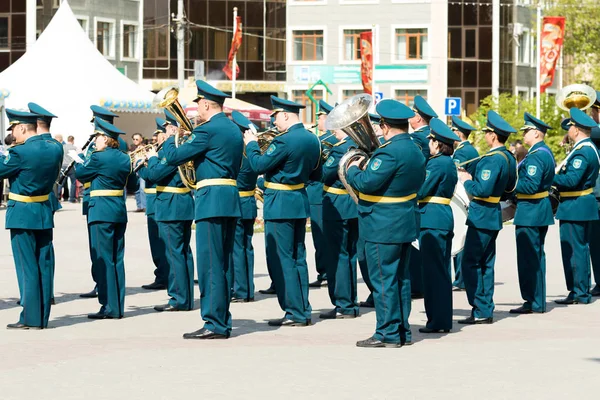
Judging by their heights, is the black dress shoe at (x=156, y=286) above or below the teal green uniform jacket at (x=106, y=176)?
below

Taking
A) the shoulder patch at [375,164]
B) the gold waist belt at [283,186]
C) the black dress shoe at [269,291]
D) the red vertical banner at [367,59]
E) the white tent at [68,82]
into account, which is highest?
the red vertical banner at [367,59]

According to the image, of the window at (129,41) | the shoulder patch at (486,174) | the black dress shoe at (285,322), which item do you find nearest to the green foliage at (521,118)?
the shoulder patch at (486,174)

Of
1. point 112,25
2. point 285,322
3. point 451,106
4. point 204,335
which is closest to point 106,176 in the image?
point 285,322

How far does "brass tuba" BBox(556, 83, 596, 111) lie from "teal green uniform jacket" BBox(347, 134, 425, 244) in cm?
550

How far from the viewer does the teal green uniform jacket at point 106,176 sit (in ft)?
41.6

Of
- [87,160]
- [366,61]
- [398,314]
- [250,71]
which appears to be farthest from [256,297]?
[250,71]

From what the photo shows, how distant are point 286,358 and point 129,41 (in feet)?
178

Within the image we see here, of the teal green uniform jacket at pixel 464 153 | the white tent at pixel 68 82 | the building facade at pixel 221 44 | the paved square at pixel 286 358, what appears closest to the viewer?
the paved square at pixel 286 358

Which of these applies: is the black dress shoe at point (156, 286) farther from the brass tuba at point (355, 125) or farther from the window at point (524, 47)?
the window at point (524, 47)

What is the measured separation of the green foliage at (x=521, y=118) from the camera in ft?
115

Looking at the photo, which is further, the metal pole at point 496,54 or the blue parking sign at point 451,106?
the metal pole at point 496,54

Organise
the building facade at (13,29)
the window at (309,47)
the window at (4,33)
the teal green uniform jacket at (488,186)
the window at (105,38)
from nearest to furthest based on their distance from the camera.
A: the teal green uniform jacket at (488,186) → the building facade at (13,29) → the window at (4,33) → the window at (105,38) → the window at (309,47)

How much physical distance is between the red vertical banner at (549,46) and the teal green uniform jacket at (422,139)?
35.2m

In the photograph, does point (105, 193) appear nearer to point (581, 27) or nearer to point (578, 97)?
Answer: point (578, 97)
